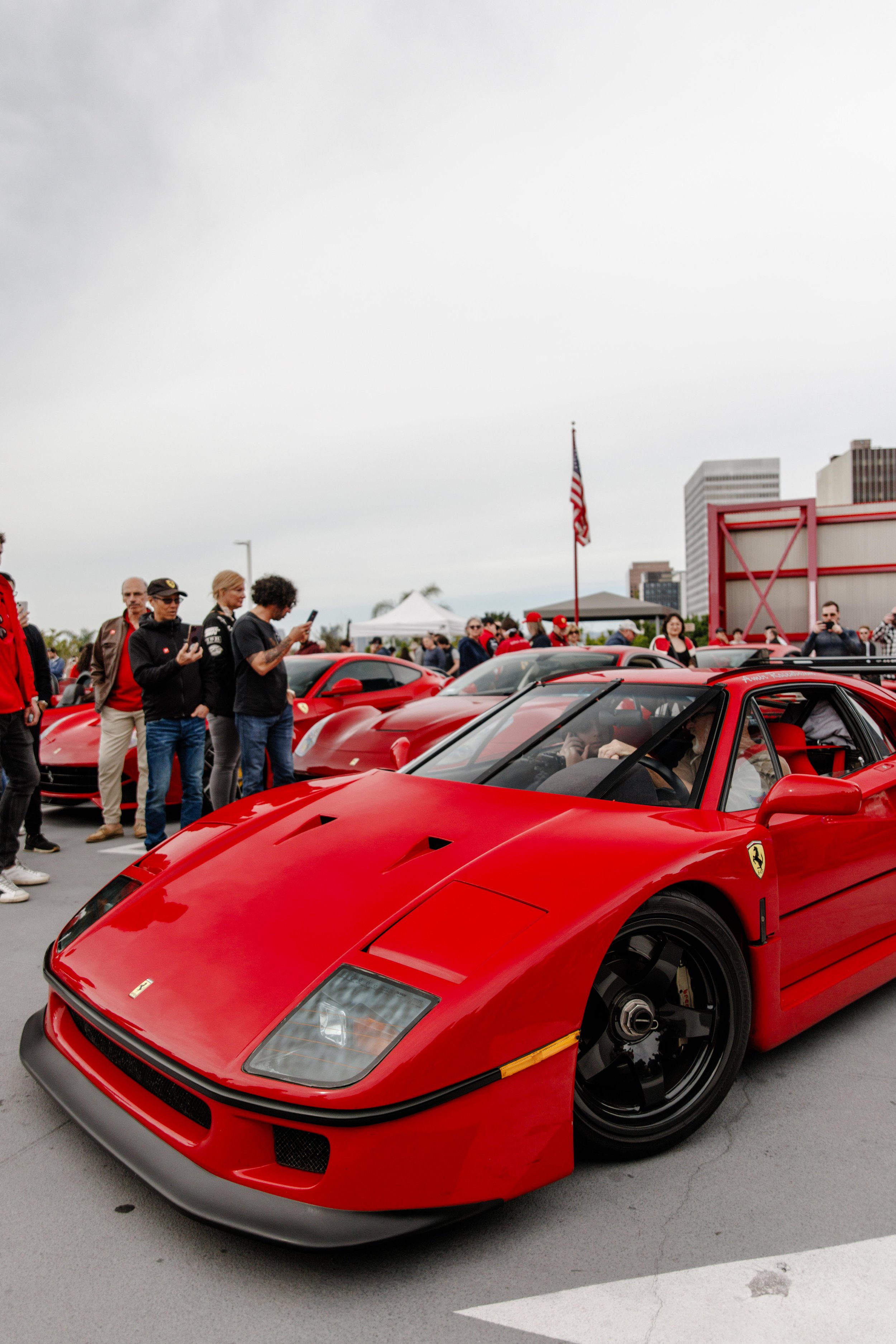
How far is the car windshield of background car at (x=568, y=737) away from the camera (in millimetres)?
2611

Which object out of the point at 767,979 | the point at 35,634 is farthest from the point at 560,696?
the point at 35,634

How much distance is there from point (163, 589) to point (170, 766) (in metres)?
1.05

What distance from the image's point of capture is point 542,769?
265 centimetres

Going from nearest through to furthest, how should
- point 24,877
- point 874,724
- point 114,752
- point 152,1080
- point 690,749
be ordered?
point 152,1080
point 690,749
point 874,724
point 24,877
point 114,752

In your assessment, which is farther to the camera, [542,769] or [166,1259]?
[542,769]

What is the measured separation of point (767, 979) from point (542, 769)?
817 millimetres

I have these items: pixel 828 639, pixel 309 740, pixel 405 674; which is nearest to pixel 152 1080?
pixel 309 740

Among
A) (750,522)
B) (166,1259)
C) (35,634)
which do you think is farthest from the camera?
(750,522)

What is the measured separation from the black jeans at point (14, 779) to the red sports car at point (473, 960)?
7.26 ft

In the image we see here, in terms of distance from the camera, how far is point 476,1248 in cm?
173

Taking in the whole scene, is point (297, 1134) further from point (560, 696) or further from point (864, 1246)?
point (560, 696)

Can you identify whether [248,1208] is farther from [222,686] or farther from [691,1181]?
[222,686]

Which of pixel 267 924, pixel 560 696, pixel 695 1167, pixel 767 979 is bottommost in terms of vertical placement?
pixel 695 1167

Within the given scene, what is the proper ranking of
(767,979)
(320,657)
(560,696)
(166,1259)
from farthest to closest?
(320,657) < (560,696) < (767,979) < (166,1259)
